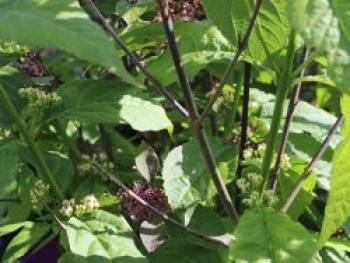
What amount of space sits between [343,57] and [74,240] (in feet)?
2.04

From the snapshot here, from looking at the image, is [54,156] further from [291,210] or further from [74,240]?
[291,210]

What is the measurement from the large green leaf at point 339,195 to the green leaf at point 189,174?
1.16 ft

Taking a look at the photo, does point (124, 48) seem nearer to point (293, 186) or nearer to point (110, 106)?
point (110, 106)

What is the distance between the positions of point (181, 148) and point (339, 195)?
47 cm

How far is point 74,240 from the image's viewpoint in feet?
3.81

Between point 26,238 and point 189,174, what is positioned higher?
point 189,174

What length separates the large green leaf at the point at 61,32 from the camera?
73cm

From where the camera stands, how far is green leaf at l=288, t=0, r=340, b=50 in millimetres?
685

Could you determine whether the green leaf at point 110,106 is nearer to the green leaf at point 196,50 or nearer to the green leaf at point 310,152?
the green leaf at point 196,50

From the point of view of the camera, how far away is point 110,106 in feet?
4.09

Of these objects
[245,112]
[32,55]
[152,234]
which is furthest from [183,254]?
[32,55]

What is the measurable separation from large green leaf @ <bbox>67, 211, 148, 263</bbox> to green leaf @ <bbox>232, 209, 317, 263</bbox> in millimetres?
174

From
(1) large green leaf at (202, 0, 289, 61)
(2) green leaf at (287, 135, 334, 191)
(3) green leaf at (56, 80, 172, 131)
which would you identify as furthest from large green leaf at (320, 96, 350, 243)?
(2) green leaf at (287, 135, 334, 191)

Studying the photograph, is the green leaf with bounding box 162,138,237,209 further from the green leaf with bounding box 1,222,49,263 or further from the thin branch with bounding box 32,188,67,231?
the green leaf with bounding box 1,222,49,263
